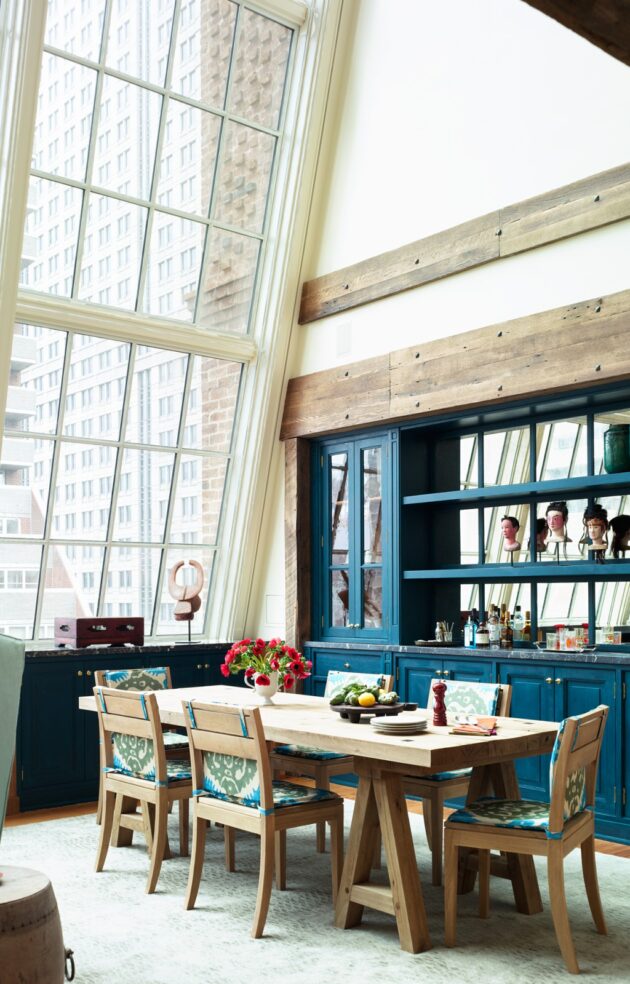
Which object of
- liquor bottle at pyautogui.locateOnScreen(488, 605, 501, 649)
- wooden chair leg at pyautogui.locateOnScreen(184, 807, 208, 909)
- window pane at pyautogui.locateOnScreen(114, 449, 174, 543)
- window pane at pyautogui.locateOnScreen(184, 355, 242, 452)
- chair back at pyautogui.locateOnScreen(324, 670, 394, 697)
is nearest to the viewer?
wooden chair leg at pyautogui.locateOnScreen(184, 807, 208, 909)

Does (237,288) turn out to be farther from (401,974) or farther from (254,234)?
(401,974)

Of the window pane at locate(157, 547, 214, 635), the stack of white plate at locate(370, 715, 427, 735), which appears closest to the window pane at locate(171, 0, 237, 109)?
the window pane at locate(157, 547, 214, 635)

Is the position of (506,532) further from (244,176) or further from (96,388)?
(244,176)

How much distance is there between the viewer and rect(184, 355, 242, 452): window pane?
7461mm

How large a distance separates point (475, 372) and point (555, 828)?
311cm

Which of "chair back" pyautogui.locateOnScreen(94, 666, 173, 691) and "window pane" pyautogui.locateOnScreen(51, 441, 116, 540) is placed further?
"window pane" pyautogui.locateOnScreen(51, 441, 116, 540)

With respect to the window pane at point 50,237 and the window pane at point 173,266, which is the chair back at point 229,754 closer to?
the window pane at point 50,237

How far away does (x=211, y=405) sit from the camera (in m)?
7.56

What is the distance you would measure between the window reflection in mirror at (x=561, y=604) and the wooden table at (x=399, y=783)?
5.79ft

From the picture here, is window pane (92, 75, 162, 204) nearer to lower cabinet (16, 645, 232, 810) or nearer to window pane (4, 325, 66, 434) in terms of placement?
window pane (4, 325, 66, 434)

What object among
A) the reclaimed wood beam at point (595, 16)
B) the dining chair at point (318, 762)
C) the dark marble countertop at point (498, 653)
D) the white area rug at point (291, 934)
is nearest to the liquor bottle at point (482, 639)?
the dark marble countertop at point (498, 653)

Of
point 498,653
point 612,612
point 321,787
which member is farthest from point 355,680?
point 612,612

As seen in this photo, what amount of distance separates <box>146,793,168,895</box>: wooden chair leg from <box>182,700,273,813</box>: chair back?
38 cm

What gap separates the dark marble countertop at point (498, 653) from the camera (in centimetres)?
531
